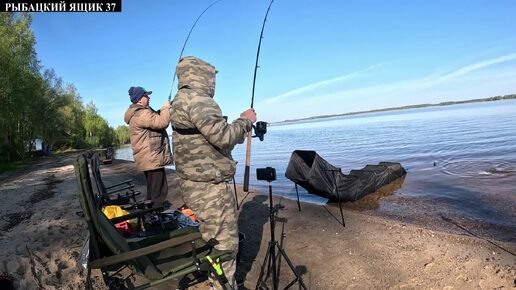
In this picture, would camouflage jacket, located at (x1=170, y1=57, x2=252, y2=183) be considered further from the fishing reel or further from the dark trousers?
the dark trousers

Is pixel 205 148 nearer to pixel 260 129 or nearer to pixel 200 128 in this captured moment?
pixel 200 128

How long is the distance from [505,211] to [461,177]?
13.3 ft

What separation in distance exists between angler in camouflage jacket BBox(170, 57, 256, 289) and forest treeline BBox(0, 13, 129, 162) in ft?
77.3

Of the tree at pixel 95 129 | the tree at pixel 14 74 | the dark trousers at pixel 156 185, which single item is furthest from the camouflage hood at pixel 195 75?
the tree at pixel 95 129

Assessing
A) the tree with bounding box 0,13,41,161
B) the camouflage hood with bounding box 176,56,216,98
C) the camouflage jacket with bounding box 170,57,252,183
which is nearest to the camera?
the camouflage jacket with bounding box 170,57,252,183

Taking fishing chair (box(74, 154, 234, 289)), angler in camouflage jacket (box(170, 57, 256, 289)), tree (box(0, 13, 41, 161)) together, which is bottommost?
fishing chair (box(74, 154, 234, 289))

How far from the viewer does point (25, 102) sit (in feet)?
80.7

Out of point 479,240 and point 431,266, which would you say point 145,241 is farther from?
point 479,240

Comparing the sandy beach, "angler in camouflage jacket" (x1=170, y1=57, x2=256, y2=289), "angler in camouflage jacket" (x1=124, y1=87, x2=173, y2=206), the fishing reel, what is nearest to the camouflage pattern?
"angler in camouflage jacket" (x1=170, y1=57, x2=256, y2=289)

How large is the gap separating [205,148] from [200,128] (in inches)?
8.4

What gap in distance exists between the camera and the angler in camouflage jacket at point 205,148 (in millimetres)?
3002

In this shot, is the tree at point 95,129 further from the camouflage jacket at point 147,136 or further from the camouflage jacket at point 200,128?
the camouflage jacket at point 200,128

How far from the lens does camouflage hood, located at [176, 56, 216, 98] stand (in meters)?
3.08

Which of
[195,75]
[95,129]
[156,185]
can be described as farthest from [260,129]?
[95,129]
